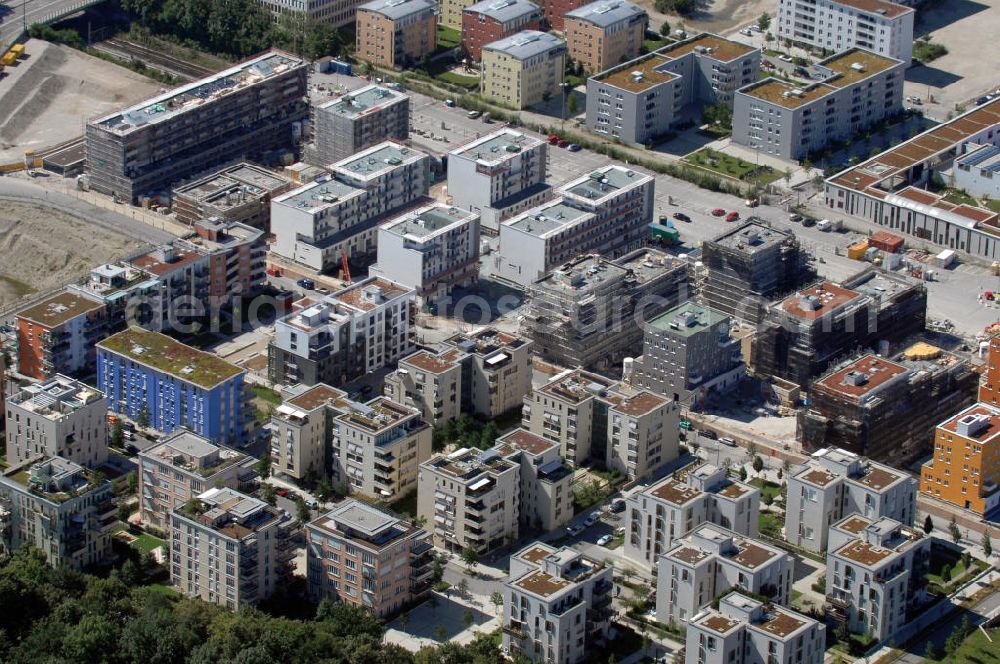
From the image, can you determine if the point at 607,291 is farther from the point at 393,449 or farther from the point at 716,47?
the point at 716,47

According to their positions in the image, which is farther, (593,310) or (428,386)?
(593,310)

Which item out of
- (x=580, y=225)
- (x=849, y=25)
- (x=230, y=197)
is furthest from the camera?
(x=849, y=25)

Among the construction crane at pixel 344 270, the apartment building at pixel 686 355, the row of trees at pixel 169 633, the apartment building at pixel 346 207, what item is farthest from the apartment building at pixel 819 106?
the row of trees at pixel 169 633

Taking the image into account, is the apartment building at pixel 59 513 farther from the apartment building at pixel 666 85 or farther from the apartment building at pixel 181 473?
the apartment building at pixel 666 85

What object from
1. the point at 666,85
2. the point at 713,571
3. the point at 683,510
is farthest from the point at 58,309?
the point at 666,85

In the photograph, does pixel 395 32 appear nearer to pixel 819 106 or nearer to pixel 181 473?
pixel 819 106

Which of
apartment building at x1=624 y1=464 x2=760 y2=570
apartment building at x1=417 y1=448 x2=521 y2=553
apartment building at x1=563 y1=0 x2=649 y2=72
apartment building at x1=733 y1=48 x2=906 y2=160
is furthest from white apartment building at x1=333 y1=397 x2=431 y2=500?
apartment building at x1=563 y1=0 x2=649 y2=72
